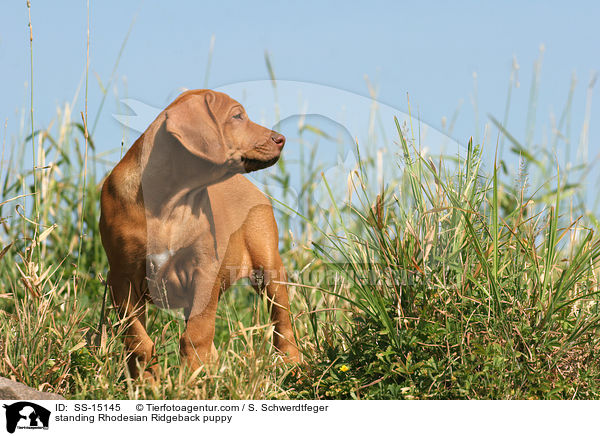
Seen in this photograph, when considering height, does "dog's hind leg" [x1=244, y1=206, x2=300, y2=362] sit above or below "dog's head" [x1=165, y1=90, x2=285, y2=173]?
below

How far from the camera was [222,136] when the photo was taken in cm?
357

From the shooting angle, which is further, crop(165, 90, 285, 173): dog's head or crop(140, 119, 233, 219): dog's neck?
crop(140, 119, 233, 219): dog's neck

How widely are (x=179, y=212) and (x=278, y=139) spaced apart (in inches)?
28.4

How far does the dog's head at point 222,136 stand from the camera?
354cm

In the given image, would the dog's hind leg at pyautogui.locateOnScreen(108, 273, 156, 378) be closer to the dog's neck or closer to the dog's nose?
the dog's neck

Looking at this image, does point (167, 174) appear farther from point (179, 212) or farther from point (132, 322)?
point (132, 322)

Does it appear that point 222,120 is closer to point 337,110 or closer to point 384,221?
point 337,110
